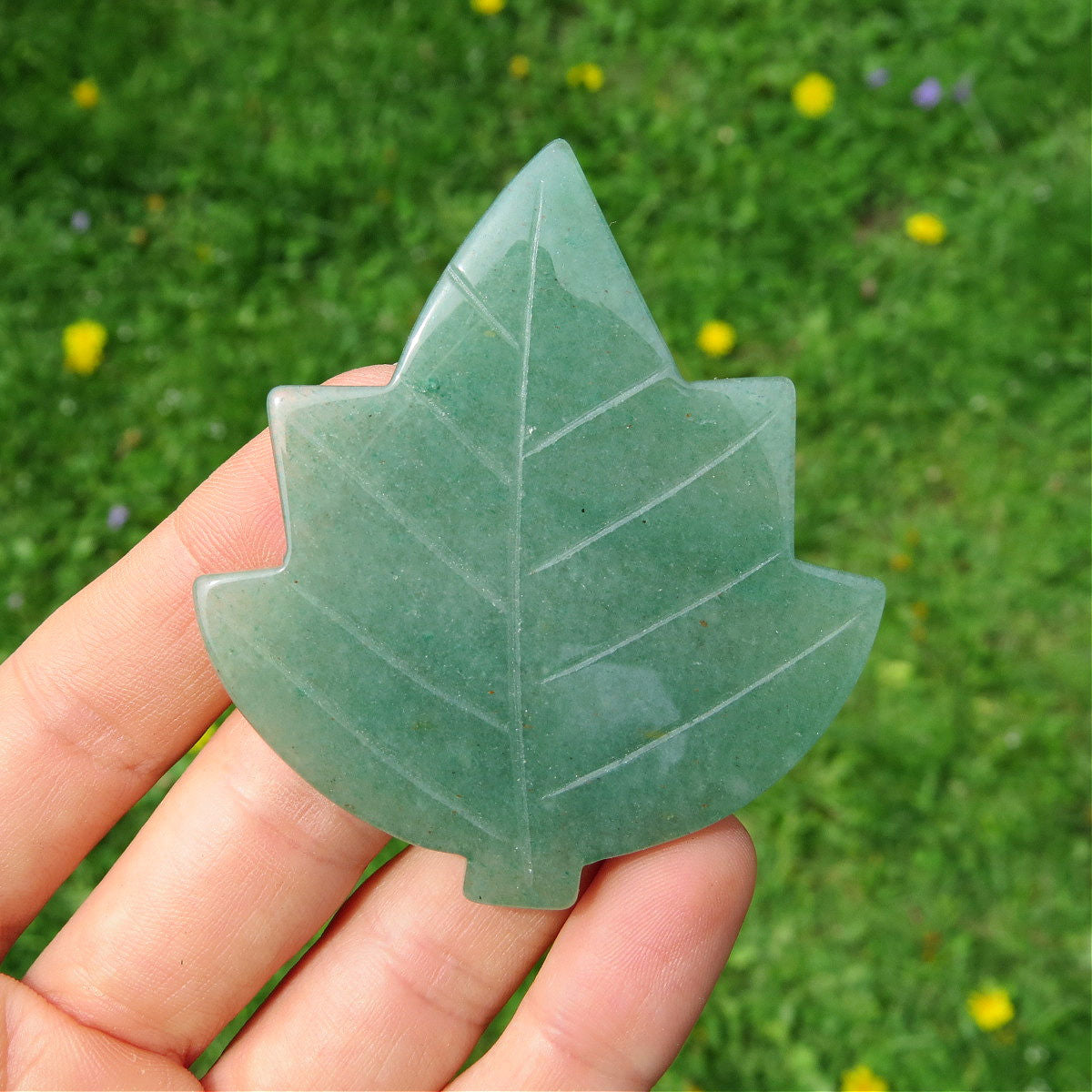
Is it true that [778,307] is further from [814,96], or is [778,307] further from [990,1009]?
[990,1009]

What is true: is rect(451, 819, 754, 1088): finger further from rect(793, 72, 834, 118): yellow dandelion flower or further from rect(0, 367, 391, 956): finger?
rect(793, 72, 834, 118): yellow dandelion flower

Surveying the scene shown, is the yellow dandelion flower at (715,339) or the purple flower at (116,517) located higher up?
the purple flower at (116,517)

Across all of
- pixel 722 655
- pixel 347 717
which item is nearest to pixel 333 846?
pixel 347 717

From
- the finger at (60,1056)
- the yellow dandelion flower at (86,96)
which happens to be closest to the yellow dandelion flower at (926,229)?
the yellow dandelion flower at (86,96)

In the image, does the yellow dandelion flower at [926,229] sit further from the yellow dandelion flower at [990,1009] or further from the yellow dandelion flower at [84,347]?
the yellow dandelion flower at [84,347]

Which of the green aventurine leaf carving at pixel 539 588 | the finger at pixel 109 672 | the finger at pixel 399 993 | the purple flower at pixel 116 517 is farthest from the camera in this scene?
the purple flower at pixel 116 517

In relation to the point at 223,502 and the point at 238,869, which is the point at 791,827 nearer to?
the point at 238,869
